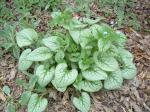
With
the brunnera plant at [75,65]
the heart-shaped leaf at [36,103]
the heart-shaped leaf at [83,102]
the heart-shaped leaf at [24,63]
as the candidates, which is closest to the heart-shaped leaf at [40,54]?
the brunnera plant at [75,65]

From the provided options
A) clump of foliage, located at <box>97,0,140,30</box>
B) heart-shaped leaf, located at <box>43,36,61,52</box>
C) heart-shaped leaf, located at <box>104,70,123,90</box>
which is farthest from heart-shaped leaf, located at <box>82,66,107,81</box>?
clump of foliage, located at <box>97,0,140,30</box>

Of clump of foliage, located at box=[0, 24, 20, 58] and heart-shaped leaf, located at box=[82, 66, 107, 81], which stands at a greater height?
clump of foliage, located at box=[0, 24, 20, 58]

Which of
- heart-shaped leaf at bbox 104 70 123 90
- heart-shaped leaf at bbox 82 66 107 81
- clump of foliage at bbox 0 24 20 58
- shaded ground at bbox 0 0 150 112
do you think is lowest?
shaded ground at bbox 0 0 150 112

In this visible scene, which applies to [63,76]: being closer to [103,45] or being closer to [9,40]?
[103,45]

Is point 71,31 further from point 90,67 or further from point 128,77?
point 128,77

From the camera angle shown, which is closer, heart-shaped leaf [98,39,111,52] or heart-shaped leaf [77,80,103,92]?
heart-shaped leaf [98,39,111,52]

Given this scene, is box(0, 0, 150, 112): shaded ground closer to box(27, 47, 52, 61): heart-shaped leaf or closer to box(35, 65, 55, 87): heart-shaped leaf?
box(35, 65, 55, 87): heart-shaped leaf

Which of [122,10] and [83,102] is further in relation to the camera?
[122,10]

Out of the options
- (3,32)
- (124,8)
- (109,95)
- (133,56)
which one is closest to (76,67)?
(109,95)

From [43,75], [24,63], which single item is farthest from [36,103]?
[24,63]
